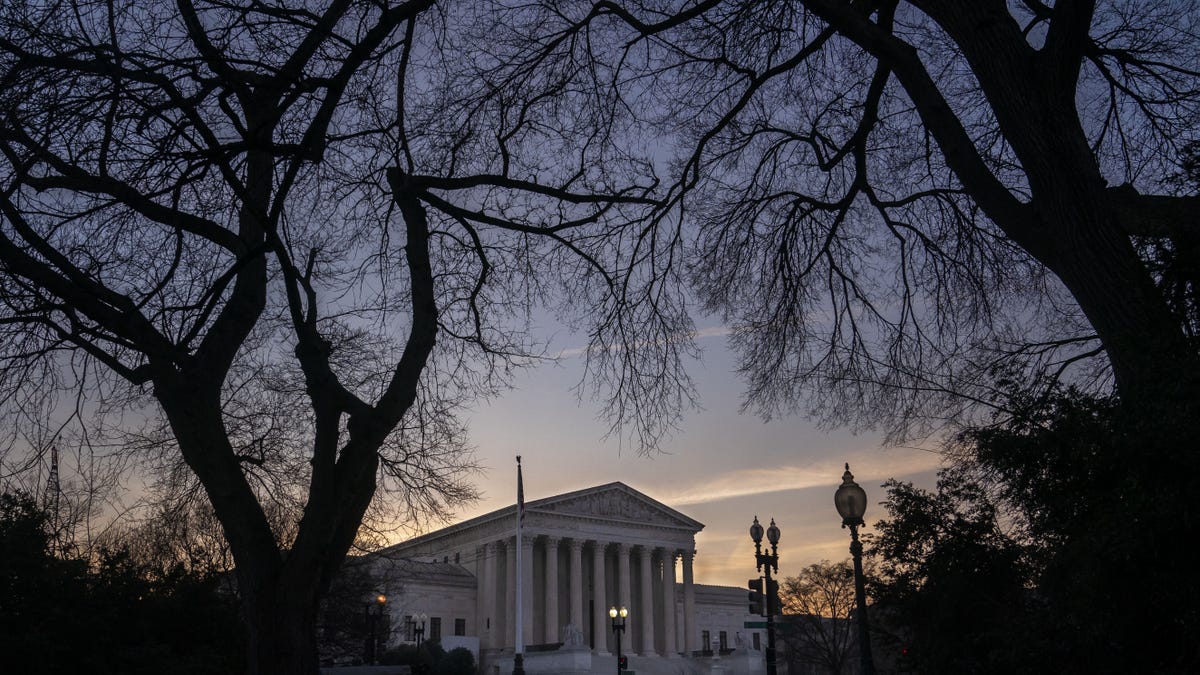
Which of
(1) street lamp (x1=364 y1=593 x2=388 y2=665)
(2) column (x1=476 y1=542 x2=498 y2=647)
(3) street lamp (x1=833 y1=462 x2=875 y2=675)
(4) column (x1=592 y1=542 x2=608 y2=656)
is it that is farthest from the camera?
(4) column (x1=592 y1=542 x2=608 y2=656)

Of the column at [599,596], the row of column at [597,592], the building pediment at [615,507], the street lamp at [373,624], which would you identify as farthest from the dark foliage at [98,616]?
the column at [599,596]

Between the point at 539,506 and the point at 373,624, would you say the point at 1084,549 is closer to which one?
the point at 373,624

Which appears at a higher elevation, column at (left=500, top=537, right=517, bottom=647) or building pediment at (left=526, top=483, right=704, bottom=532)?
building pediment at (left=526, top=483, right=704, bottom=532)

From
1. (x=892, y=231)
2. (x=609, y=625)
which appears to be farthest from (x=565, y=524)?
(x=892, y=231)

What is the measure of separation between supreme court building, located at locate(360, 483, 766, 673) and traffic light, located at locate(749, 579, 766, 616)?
63317 mm

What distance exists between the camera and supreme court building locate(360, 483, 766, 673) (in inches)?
3425

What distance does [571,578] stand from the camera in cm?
8975

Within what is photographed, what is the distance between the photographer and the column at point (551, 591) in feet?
285

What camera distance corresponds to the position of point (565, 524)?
293 ft

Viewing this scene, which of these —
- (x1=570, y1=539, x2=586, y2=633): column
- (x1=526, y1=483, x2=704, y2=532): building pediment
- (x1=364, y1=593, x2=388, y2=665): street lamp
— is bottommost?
(x1=364, y1=593, x2=388, y2=665): street lamp

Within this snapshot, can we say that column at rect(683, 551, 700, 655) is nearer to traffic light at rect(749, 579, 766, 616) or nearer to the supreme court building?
the supreme court building

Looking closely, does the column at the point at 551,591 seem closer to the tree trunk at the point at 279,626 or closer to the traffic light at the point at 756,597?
the traffic light at the point at 756,597

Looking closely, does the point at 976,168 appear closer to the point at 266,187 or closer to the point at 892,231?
the point at 892,231

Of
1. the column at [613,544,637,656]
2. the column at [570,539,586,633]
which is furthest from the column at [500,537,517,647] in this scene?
the column at [613,544,637,656]
